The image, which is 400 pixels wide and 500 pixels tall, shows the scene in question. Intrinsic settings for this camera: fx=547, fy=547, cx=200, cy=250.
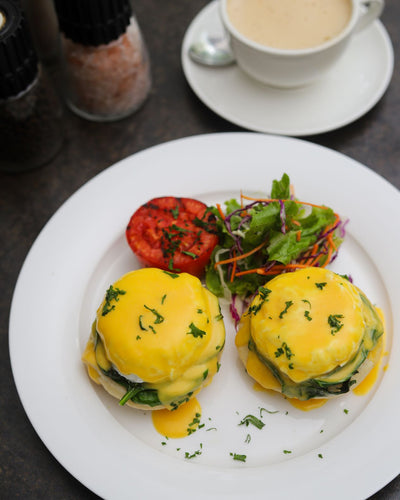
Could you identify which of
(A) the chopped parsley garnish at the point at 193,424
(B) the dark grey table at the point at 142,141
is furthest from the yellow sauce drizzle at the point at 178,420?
(B) the dark grey table at the point at 142,141

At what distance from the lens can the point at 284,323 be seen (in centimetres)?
161

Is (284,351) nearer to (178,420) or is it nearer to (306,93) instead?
(178,420)

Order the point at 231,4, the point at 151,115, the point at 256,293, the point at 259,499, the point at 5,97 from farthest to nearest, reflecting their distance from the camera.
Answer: the point at 151,115, the point at 231,4, the point at 5,97, the point at 256,293, the point at 259,499

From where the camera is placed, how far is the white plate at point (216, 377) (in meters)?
1.58

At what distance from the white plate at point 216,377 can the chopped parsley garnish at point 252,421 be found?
15 mm

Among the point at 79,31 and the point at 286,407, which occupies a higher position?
the point at 79,31

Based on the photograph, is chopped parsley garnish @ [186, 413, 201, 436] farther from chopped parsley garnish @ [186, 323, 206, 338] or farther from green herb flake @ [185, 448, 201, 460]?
chopped parsley garnish @ [186, 323, 206, 338]

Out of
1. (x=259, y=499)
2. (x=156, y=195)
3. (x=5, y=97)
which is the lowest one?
(x=259, y=499)

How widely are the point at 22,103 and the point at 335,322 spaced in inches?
54.3

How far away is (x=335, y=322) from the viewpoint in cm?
159

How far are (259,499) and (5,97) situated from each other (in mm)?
1592

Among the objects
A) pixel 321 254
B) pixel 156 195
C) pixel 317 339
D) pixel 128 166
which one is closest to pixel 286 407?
pixel 317 339

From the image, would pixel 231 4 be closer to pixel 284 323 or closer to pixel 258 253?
pixel 258 253

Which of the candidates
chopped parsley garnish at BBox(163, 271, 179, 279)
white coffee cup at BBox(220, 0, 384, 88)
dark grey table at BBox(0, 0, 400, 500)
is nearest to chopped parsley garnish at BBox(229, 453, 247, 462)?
chopped parsley garnish at BBox(163, 271, 179, 279)
